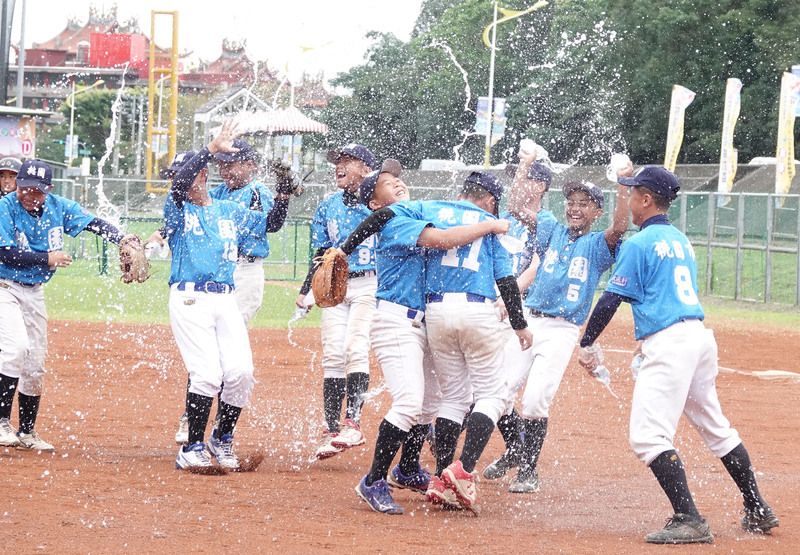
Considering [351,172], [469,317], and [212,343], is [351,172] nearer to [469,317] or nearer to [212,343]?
[212,343]

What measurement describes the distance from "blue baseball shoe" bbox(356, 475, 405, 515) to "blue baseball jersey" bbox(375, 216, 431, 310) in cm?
100

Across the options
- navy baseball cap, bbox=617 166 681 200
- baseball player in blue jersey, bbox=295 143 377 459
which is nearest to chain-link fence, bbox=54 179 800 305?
baseball player in blue jersey, bbox=295 143 377 459

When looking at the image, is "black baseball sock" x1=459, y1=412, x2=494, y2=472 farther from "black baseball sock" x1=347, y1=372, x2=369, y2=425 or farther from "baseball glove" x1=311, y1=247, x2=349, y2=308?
"black baseball sock" x1=347, y1=372, x2=369, y2=425

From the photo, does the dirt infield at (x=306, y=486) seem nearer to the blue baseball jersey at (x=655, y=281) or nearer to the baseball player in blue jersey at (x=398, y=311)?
the baseball player in blue jersey at (x=398, y=311)

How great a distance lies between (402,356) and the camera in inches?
219

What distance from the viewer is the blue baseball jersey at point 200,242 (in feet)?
20.9

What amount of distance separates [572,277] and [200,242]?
2354mm

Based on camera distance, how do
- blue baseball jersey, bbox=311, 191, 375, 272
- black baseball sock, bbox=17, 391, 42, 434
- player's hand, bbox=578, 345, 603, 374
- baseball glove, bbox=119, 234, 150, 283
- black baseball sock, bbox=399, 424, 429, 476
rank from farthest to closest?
1. blue baseball jersey, bbox=311, 191, 375, 272
2. black baseball sock, bbox=17, 391, 42, 434
3. baseball glove, bbox=119, 234, 150, 283
4. black baseball sock, bbox=399, 424, 429, 476
5. player's hand, bbox=578, 345, 603, 374

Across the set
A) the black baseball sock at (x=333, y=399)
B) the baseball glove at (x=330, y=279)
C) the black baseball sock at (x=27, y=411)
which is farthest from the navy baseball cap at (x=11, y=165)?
the baseball glove at (x=330, y=279)

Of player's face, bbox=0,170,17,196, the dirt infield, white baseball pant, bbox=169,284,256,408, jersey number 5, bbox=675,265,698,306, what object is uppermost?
player's face, bbox=0,170,17,196

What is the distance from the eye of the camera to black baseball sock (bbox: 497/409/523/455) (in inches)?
267

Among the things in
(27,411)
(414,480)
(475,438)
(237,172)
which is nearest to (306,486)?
(414,480)

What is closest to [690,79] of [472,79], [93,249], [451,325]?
[472,79]

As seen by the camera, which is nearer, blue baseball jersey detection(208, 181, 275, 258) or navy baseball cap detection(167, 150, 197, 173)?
navy baseball cap detection(167, 150, 197, 173)
